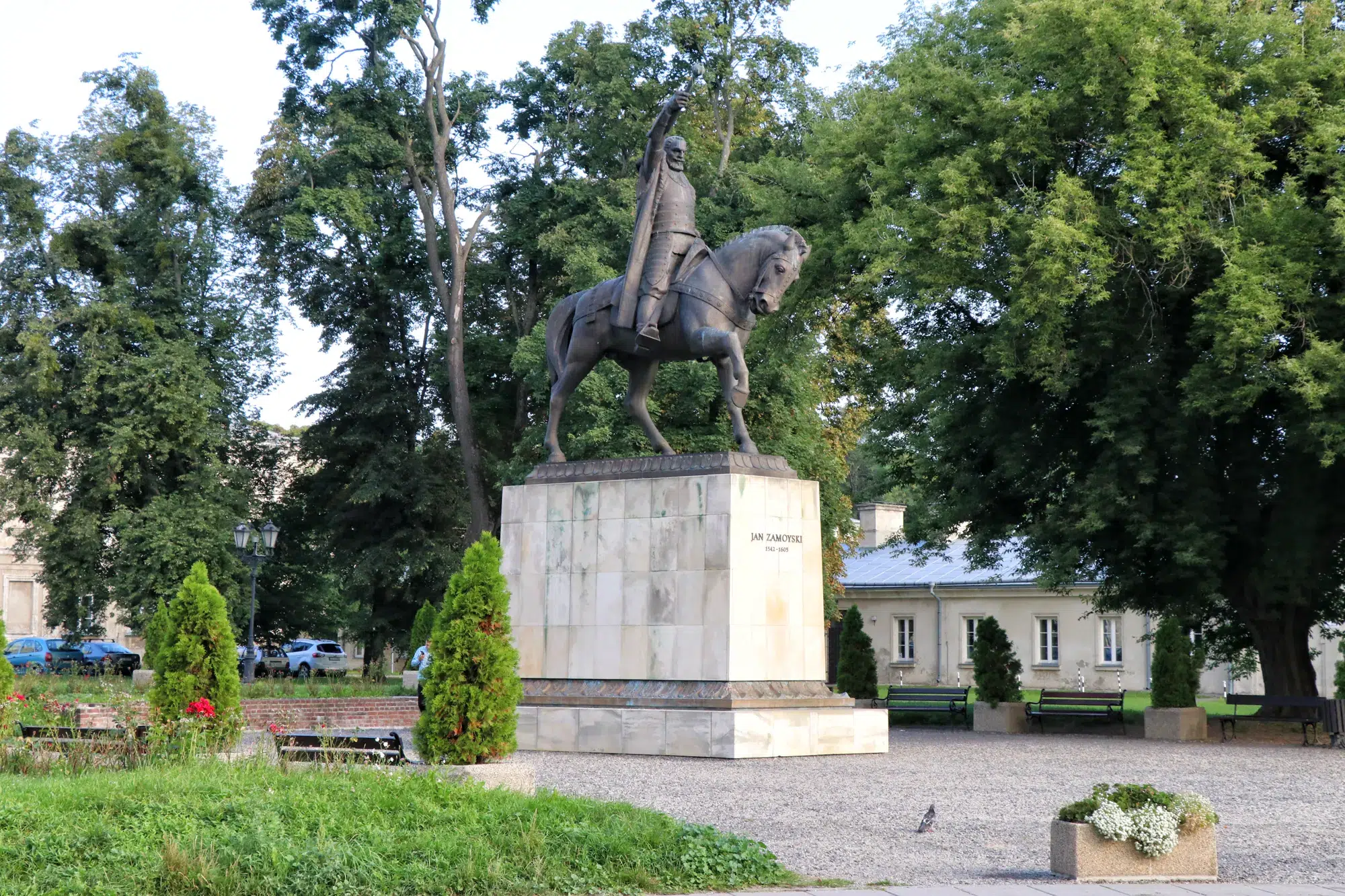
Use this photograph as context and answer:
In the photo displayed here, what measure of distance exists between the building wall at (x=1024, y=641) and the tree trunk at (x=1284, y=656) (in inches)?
796

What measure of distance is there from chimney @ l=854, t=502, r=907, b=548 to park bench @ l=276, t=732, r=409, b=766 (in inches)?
1864

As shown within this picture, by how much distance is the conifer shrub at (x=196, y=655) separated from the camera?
45.6ft

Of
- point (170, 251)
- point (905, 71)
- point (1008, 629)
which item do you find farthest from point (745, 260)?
point (1008, 629)

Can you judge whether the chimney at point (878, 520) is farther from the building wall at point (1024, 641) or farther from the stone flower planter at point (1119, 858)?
the stone flower planter at point (1119, 858)

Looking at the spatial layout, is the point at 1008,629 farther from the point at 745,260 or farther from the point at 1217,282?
the point at 745,260

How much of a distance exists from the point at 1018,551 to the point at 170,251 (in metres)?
25.8

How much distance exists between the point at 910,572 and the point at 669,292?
1394 inches

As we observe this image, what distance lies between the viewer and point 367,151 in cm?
3825

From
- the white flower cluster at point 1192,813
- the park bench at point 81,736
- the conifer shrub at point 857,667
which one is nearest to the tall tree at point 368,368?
the conifer shrub at point 857,667

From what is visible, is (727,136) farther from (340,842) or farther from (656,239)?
(340,842)

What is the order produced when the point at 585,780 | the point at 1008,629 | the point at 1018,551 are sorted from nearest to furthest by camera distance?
the point at 585,780 → the point at 1018,551 → the point at 1008,629

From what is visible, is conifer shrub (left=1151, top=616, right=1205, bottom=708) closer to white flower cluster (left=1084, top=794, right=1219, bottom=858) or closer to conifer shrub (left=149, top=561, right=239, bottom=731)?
conifer shrub (left=149, top=561, right=239, bottom=731)

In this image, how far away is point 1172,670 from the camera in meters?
24.5

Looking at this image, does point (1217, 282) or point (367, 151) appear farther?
point (367, 151)
